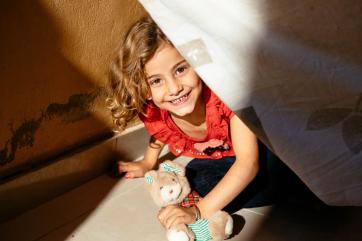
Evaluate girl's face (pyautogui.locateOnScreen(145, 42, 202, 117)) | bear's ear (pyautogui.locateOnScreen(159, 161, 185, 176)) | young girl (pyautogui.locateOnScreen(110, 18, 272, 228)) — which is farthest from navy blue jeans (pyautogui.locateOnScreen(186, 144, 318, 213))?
girl's face (pyautogui.locateOnScreen(145, 42, 202, 117))

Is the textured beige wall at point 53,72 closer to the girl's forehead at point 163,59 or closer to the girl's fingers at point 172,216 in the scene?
the girl's forehead at point 163,59

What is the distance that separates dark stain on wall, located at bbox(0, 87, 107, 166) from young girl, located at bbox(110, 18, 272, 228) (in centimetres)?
9

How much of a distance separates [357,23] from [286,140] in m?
0.24

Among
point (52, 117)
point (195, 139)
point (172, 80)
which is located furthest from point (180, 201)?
point (52, 117)

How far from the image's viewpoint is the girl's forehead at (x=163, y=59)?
41.2 inches

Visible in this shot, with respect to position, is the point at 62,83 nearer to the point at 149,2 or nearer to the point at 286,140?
the point at 149,2

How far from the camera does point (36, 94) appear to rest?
3.87 feet

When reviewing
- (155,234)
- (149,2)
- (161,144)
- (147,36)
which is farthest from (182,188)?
(149,2)

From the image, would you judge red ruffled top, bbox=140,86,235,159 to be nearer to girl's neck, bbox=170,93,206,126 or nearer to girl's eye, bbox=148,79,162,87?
girl's neck, bbox=170,93,206,126

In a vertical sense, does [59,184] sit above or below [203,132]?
above

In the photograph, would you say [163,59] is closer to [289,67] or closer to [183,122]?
[183,122]

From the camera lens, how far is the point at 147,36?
3.59 feet

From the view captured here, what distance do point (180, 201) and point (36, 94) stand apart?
1.67ft

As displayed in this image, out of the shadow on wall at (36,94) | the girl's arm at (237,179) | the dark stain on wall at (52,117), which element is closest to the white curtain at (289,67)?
the girl's arm at (237,179)
